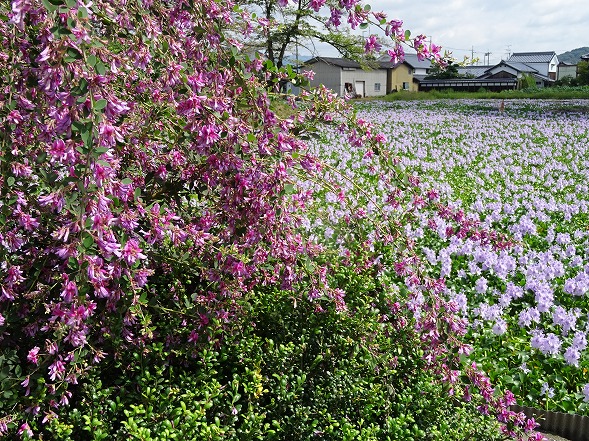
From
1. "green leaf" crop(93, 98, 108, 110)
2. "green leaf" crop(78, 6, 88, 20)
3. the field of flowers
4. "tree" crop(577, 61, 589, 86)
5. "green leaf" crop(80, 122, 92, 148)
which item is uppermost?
"tree" crop(577, 61, 589, 86)

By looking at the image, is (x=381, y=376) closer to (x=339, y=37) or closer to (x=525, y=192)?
(x=525, y=192)

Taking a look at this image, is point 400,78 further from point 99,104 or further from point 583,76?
point 99,104

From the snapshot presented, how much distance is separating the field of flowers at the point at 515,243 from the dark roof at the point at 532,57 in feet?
290

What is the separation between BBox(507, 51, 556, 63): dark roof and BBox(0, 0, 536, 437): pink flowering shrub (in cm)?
10211

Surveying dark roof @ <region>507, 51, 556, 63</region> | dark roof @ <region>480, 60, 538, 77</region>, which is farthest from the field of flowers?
dark roof @ <region>507, 51, 556, 63</region>

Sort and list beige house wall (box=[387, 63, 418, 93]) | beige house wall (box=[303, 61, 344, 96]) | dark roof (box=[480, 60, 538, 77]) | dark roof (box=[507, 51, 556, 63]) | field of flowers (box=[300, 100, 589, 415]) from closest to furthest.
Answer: field of flowers (box=[300, 100, 589, 415]), beige house wall (box=[303, 61, 344, 96]), beige house wall (box=[387, 63, 418, 93]), dark roof (box=[480, 60, 538, 77]), dark roof (box=[507, 51, 556, 63])

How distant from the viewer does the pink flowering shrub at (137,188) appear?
6.05 feet

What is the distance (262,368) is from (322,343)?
14.1 inches

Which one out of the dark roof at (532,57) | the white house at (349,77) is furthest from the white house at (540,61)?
the white house at (349,77)

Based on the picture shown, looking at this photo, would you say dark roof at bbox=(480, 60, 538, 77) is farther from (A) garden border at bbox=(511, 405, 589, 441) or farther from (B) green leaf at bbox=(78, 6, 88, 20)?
(B) green leaf at bbox=(78, 6, 88, 20)

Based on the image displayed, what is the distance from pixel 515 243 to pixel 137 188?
5.92 feet

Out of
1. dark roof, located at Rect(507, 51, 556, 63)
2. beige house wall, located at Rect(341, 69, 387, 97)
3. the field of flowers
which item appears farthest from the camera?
dark roof, located at Rect(507, 51, 556, 63)

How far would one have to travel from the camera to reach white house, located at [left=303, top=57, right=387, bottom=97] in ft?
205

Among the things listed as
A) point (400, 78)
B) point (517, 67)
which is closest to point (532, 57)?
point (517, 67)
